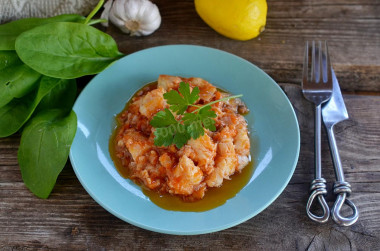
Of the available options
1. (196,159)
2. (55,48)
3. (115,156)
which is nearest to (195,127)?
(196,159)

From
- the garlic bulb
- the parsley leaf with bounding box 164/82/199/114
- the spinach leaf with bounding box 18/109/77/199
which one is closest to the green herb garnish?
the parsley leaf with bounding box 164/82/199/114

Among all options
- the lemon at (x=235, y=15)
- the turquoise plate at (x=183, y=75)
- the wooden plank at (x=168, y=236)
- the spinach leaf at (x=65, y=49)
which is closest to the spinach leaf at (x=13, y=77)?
the spinach leaf at (x=65, y=49)

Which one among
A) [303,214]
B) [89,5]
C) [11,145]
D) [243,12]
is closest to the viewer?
[303,214]

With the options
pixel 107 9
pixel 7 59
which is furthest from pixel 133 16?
pixel 7 59

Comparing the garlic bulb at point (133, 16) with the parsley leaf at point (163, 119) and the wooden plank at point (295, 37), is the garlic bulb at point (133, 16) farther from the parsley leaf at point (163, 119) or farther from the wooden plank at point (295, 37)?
the parsley leaf at point (163, 119)

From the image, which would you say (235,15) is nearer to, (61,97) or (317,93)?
(317,93)

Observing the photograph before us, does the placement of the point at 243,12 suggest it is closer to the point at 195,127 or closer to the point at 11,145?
the point at 195,127
